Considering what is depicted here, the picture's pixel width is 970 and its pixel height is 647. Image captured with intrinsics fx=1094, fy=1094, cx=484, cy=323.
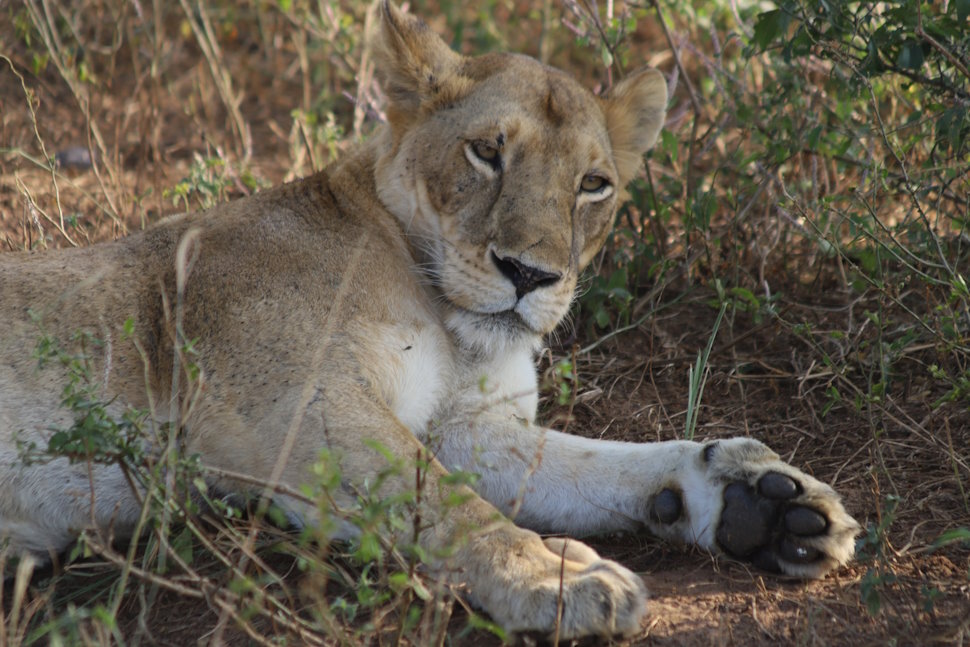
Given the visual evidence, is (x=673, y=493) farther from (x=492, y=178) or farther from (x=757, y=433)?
(x=492, y=178)

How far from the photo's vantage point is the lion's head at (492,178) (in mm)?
3283

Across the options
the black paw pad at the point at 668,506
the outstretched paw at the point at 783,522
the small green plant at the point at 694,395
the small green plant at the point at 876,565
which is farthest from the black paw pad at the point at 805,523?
the small green plant at the point at 694,395

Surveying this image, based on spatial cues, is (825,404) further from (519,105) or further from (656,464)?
(519,105)

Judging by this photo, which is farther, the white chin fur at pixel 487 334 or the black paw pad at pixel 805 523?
the white chin fur at pixel 487 334

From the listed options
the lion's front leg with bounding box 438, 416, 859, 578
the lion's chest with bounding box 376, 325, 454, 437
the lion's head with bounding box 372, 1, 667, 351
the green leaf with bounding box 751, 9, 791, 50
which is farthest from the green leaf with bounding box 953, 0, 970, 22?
the lion's chest with bounding box 376, 325, 454, 437

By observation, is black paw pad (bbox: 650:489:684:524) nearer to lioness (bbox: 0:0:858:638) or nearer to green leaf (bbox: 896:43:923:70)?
lioness (bbox: 0:0:858:638)

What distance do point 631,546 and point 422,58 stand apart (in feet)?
5.68

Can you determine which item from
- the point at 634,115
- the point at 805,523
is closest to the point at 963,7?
the point at 634,115

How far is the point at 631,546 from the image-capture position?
10.9 feet

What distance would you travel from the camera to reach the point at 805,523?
2943 millimetres

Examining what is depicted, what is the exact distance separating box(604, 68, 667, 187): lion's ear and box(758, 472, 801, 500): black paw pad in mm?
1438

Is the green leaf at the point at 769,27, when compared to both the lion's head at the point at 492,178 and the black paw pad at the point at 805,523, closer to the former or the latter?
the lion's head at the point at 492,178

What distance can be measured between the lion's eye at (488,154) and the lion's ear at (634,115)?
2.19 ft

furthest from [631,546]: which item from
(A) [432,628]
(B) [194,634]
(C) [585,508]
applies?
(B) [194,634]
